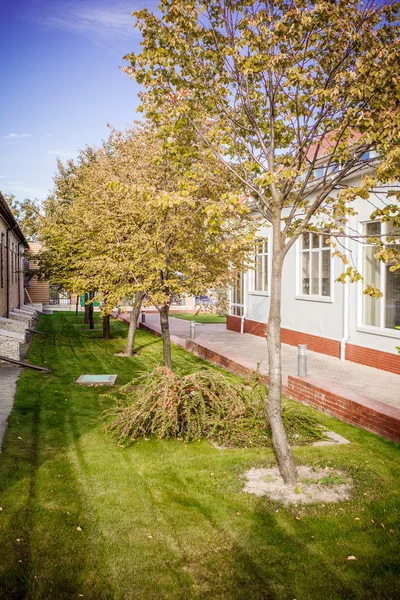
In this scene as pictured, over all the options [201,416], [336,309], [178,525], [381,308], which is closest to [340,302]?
[336,309]

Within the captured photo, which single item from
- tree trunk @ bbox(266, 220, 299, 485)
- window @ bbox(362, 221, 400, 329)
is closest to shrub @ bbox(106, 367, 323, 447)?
tree trunk @ bbox(266, 220, 299, 485)

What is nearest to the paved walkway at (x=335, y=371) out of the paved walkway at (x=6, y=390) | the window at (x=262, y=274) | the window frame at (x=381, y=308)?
the window frame at (x=381, y=308)

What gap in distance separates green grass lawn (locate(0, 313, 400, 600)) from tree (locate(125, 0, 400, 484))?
0.91 m

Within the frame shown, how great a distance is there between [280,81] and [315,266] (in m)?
10.0

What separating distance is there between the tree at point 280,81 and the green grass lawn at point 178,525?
0.91 meters

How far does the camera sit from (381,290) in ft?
39.7

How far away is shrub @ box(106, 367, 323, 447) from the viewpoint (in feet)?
23.4

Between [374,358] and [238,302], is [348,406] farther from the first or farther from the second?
[238,302]

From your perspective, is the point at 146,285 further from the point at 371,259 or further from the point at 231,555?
the point at 231,555

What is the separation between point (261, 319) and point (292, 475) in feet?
48.1

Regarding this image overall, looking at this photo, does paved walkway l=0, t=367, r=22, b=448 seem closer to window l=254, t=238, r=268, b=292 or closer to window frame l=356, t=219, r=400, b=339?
window frame l=356, t=219, r=400, b=339

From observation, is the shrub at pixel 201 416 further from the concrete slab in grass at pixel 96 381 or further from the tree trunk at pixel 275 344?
the concrete slab in grass at pixel 96 381

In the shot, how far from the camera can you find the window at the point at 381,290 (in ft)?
38.4

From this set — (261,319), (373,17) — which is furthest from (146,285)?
(261,319)
